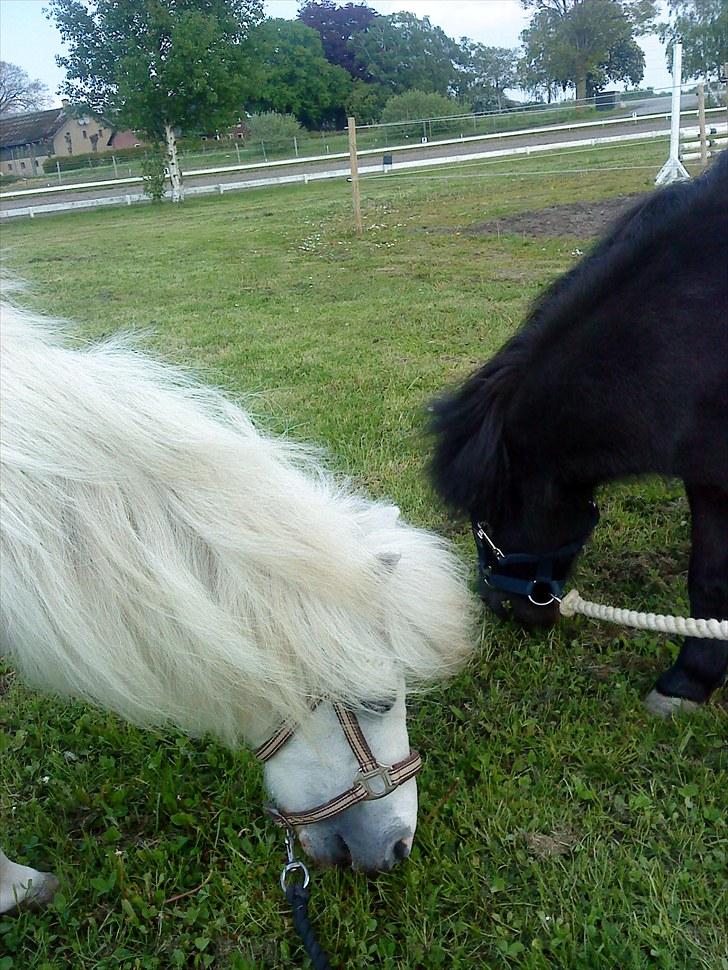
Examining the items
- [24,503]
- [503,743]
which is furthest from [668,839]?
[24,503]

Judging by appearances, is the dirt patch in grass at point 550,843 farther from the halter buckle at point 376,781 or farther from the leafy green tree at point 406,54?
the leafy green tree at point 406,54

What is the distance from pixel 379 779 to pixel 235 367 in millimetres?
4597

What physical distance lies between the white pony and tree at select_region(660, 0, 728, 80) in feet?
78.0

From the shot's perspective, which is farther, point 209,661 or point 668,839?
point 668,839

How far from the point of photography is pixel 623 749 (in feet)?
7.23

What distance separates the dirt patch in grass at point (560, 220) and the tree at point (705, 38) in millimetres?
12732

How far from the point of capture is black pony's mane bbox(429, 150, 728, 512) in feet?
6.21

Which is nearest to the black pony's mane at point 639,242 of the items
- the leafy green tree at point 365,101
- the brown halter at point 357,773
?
the brown halter at point 357,773

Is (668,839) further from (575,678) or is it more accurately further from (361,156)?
(361,156)

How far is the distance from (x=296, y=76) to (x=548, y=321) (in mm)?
11896

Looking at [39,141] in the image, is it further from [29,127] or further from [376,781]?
[376,781]

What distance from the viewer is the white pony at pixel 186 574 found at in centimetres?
117

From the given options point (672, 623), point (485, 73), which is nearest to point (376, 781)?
point (672, 623)

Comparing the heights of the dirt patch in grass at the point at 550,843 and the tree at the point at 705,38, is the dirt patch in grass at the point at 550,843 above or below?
below
